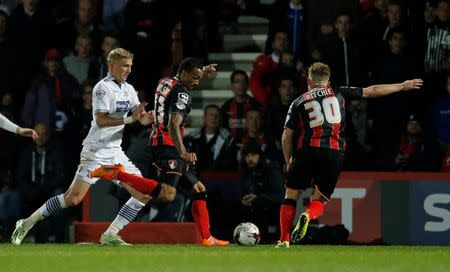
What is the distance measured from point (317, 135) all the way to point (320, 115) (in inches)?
8.5

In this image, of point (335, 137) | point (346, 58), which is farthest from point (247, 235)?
point (346, 58)

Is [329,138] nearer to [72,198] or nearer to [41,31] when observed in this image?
[72,198]

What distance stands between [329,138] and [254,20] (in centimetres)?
716

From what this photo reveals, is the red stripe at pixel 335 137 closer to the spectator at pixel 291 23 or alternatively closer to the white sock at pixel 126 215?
the white sock at pixel 126 215

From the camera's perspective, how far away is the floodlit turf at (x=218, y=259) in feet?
33.6

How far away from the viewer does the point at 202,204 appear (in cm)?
1388

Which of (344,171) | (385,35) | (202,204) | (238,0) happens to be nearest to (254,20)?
(238,0)

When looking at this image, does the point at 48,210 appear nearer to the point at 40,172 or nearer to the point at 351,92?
the point at 40,172

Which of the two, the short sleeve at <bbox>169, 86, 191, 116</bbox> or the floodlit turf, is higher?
the short sleeve at <bbox>169, 86, 191, 116</bbox>

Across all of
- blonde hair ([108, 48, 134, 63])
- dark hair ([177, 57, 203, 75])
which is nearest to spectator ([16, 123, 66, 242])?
blonde hair ([108, 48, 134, 63])

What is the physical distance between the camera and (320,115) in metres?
13.1

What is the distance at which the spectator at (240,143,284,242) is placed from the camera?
15.7 meters

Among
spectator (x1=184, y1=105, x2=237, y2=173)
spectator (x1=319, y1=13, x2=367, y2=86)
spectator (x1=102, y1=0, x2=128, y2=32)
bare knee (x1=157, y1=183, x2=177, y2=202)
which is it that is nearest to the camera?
bare knee (x1=157, y1=183, x2=177, y2=202)

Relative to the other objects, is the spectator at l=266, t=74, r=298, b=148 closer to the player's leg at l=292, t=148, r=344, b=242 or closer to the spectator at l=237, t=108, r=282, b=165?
the spectator at l=237, t=108, r=282, b=165
